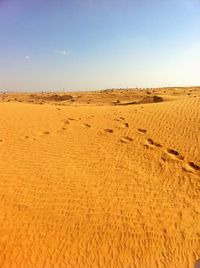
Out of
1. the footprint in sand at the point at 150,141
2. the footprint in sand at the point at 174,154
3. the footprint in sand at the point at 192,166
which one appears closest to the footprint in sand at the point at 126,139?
the footprint in sand at the point at 150,141

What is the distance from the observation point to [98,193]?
709 cm

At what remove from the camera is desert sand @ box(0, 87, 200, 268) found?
5.94 meters

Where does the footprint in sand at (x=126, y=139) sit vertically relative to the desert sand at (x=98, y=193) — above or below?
above

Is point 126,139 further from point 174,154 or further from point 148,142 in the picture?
point 174,154

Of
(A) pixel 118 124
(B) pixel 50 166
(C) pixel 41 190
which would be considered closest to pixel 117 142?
(A) pixel 118 124

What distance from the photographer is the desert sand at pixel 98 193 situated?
5.94 m

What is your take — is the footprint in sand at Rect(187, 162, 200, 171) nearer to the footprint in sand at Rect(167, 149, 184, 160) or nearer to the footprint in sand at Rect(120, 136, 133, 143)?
the footprint in sand at Rect(167, 149, 184, 160)

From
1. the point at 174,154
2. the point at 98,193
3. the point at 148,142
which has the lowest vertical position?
the point at 98,193

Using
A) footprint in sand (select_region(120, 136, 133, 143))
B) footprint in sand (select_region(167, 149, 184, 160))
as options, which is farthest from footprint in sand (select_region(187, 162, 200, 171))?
footprint in sand (select_region(120, 136, 133, 143))

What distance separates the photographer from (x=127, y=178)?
7648mm

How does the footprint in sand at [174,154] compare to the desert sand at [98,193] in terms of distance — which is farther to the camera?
the footprint in sand at [174,154]

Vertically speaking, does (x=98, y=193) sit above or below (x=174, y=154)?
below

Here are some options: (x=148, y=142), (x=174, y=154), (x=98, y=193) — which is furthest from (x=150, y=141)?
(x=98, y=193)

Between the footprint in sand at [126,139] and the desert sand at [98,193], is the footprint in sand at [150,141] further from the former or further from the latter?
the footprint in sand at [126,139]
